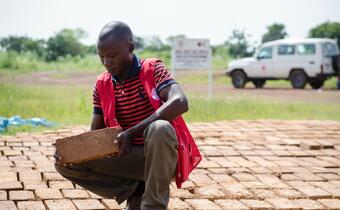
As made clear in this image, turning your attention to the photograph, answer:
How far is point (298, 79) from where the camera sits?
695 inches

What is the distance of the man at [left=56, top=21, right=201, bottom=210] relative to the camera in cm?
247

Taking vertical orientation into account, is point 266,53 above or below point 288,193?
above

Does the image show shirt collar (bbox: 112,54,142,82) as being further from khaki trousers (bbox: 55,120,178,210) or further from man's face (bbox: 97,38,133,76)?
khaki trousers (bbox: 55,120,178,210)

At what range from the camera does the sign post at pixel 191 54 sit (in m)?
10.7

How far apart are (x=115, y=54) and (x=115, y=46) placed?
4 cm

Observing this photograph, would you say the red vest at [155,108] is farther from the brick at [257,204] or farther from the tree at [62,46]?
the tree at [62,46]

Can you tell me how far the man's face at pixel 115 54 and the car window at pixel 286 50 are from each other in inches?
619

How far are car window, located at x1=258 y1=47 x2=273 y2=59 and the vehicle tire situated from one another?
0.93 m

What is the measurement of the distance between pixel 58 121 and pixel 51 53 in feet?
127

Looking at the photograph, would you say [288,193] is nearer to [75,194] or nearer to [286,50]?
[75,194]

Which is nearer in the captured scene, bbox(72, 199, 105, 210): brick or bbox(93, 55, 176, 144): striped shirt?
bbox(93, 55, 176, 144): striped shirt

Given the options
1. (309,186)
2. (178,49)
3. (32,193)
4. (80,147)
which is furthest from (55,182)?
(178,49)

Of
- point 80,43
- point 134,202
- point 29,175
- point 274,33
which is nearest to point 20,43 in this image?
point 80,43

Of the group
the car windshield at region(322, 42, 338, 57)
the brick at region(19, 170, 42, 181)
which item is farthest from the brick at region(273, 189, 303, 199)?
the car windshield at region(322, 42, 338, 57)
